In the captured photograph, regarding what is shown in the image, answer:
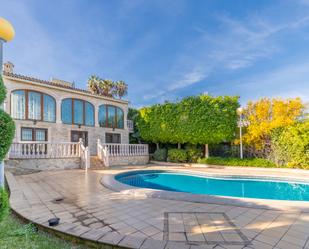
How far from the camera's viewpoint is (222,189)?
29.8 feet

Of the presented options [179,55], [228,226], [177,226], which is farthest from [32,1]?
[228,226]

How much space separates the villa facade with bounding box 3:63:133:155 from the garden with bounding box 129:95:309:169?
339 centimetres

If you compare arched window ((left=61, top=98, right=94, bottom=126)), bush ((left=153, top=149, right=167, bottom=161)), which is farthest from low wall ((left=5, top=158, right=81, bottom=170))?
bush ((left=153, top=149, right=167, bottom=161))

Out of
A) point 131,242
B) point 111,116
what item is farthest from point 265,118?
point 111,116

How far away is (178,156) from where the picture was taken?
1714 centimetres

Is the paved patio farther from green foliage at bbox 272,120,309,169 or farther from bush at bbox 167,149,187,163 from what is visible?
bush at bbox 167,149,187,163

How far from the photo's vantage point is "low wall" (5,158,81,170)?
11.5 meters

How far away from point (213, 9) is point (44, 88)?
1435 centimetres

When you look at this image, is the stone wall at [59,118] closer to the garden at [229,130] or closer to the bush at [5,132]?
the garden at [229,130]

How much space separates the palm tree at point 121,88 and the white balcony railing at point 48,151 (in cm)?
2050

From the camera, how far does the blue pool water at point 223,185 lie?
8055 mm

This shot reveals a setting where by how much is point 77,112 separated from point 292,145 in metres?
17.7

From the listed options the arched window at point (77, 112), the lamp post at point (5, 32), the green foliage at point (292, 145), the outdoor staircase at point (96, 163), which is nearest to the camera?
the lamp post at point (5, 32)

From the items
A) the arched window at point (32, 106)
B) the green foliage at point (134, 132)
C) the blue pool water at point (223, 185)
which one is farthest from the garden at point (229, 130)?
the arched window at point (32, 106)
